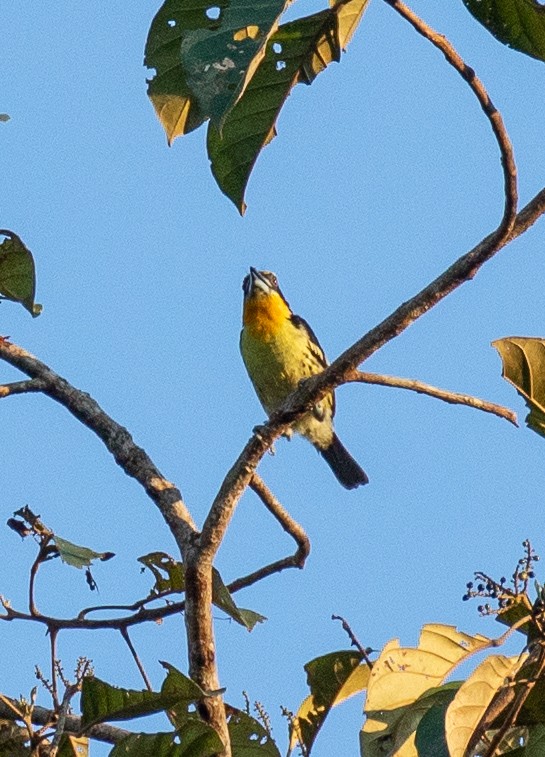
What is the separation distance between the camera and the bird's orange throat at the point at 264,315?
643 centimetres

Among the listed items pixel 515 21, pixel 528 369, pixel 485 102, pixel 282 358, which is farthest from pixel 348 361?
pixel 282 358

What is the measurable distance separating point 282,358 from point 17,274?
11.4 feet

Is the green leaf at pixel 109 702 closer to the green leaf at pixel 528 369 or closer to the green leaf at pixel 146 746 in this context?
the green leaf at pixel 146 746

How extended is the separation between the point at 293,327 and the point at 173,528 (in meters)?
4.06

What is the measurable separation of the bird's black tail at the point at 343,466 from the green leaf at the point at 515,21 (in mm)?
4806

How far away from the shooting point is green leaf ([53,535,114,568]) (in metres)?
2.42

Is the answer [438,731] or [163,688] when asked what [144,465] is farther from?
[438,731]

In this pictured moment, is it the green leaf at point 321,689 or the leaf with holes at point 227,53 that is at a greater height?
the leaf with holes at point 227,53

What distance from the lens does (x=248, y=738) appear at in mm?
2562

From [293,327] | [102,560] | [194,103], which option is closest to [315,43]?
[194,103]

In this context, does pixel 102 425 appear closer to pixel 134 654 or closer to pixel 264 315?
pixel 134 654

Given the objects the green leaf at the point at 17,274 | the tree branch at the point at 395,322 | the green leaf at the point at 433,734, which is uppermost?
the green leaf at the point at 17,274

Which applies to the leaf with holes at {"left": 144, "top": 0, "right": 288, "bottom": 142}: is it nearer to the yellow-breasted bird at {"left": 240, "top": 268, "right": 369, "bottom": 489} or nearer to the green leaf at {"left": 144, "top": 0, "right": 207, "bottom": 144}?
the green leaf at {"left": 144, "top": 0, "right": 207, "bottom": 144}

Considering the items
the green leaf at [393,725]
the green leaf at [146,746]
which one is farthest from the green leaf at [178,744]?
the green leaf at [393,725]
